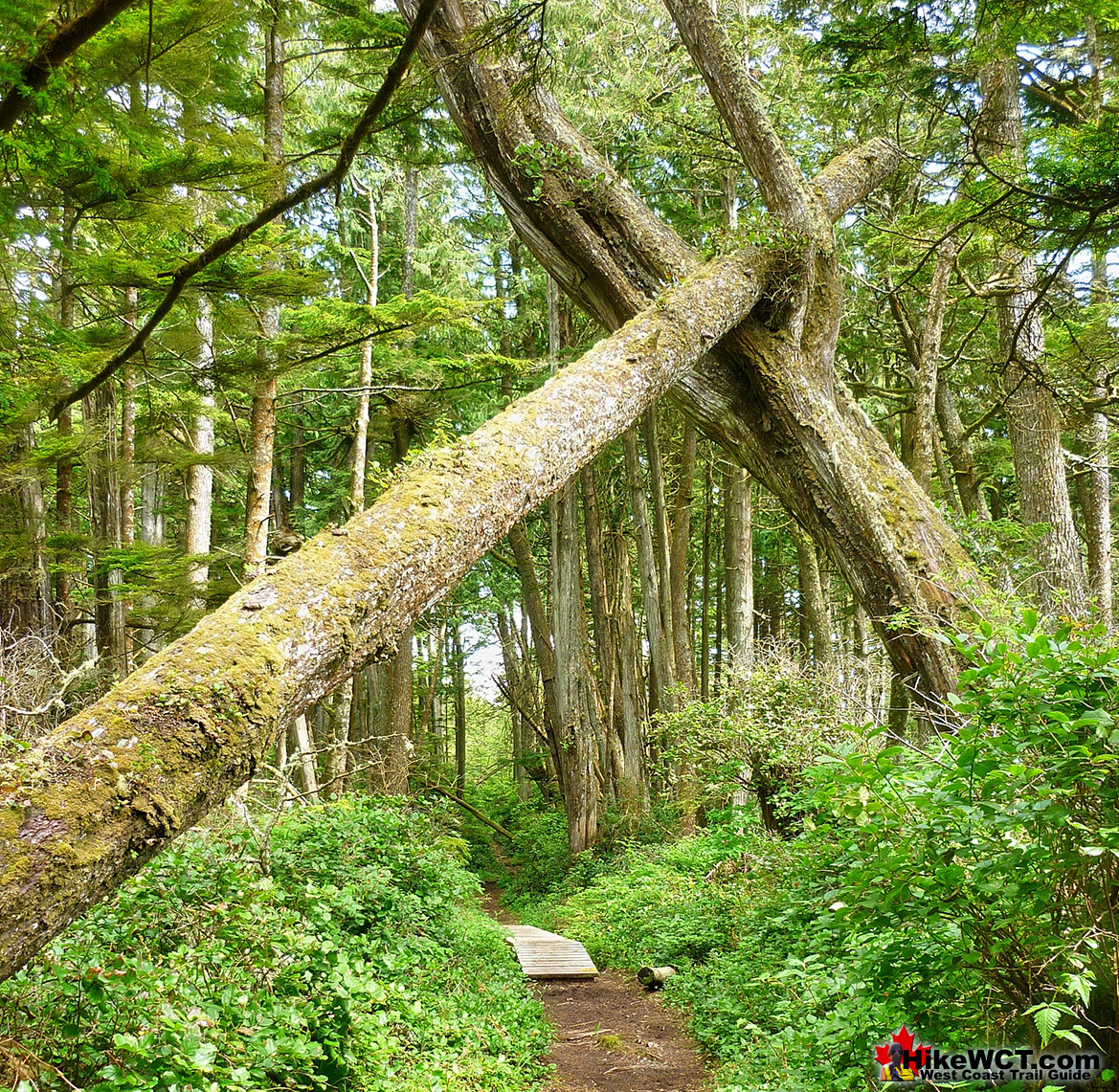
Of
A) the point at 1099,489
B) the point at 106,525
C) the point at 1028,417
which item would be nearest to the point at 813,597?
the point at 1099,489

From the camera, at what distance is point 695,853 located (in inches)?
413

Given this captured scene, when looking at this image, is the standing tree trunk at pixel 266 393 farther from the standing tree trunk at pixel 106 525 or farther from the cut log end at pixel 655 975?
the cut log end at pixel 655 975

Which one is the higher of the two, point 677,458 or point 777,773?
point 677,458

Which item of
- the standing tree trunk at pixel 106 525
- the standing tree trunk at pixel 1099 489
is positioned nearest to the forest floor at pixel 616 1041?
the standing tree trunk at pixel 106 525

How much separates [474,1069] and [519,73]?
7.39 m

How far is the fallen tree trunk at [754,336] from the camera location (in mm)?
6172

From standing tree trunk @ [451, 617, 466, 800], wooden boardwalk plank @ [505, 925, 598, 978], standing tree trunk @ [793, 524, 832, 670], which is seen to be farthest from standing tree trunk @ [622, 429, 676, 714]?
standing tree trunk @ [451, 617, 466, 800]

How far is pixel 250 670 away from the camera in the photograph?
8.64 ft

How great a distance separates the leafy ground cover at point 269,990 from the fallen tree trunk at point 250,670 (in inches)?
38.4

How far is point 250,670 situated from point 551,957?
270 inches

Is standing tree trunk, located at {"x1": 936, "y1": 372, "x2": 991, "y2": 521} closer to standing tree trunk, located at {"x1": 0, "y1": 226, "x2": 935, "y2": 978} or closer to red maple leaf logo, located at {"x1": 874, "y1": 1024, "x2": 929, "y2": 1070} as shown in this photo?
standing tree trunk, located at {"x1": 0, "y1": 226, "x2": 935, "y2": 978}

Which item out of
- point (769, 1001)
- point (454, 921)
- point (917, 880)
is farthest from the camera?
point (454, 921)

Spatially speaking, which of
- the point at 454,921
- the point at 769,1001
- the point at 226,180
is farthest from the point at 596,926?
the point at 226,180

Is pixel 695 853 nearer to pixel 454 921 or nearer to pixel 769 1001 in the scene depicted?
pixel 454 921
